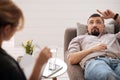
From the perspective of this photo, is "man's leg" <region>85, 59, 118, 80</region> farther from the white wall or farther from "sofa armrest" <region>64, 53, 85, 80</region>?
the white wall

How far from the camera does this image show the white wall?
392cm

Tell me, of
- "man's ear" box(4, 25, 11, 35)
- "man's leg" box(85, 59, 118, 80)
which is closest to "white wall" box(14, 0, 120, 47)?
"man's leg" box(85, 59, 118, 80)

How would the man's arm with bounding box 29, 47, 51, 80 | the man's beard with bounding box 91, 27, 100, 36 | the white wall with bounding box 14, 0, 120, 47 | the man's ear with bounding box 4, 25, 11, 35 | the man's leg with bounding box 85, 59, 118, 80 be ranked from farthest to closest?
the white wall with bounding box 14, 0, 120, 47 < the man's beard with bounding box 91, 27, 100, 36 < the man's leg with bounding box 85, 59, 118, 80 < the man's arm with bounding box 29, 47, 51, 80 < the man's ear with bounding box 4, 25, 11, 35

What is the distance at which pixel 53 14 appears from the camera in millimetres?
3959

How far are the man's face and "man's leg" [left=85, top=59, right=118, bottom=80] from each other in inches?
20.9

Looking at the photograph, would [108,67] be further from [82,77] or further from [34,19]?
[34,19]

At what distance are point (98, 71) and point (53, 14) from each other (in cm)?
206

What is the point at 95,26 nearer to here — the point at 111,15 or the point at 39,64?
the point at 111,15

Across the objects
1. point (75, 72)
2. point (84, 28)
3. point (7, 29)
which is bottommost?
point (75, 72)

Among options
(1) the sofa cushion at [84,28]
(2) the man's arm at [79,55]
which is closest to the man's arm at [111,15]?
(1) the sofa cushion at [84,28]

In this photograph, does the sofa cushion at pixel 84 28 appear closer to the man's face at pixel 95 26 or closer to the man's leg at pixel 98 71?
the man's face at pixel 95 26

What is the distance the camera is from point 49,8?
3.93m

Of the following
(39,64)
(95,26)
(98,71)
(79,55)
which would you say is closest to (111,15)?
(95,26)

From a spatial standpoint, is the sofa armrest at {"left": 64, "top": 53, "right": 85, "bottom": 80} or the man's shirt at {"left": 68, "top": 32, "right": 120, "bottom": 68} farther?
the man's shirt at {"left": 68, "top": 32, "right": 120, "bottom": 68}
